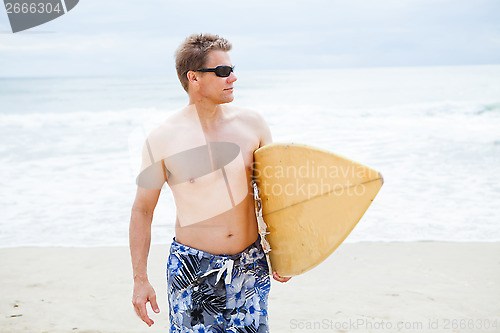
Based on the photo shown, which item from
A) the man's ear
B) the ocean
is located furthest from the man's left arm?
the ocean

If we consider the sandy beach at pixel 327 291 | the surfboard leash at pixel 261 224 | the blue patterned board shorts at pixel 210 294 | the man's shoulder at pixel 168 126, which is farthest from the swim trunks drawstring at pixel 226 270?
the sandy beach at pixel 327 291

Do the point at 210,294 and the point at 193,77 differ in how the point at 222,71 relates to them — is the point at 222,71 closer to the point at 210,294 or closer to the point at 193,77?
the point at 193,77

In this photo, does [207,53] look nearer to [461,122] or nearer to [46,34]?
[461,122]

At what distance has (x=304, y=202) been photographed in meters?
2.23

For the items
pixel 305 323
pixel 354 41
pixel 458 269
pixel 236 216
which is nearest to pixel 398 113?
pixel 458 269

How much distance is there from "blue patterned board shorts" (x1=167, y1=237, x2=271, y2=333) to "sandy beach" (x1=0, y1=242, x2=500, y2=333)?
1619 mm

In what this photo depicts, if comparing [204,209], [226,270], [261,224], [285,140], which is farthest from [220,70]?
[285,140]

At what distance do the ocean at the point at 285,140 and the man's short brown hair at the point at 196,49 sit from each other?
64 centimetres

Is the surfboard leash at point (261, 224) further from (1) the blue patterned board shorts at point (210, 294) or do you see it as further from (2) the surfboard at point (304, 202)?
(1) the blue patterned board shorts at point (210, 294)

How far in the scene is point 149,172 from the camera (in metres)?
2.01

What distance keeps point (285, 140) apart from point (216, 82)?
1083cm

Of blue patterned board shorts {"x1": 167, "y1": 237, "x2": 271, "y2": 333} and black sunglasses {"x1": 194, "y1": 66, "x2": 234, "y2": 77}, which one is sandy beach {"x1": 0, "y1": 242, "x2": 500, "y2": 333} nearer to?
blue patterned board shorts {"x1": 167, "y1": 237, "x2": 271, "y2": 333}

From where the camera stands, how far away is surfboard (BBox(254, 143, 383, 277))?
7.06 feet

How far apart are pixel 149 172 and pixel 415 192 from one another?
5832 mm
